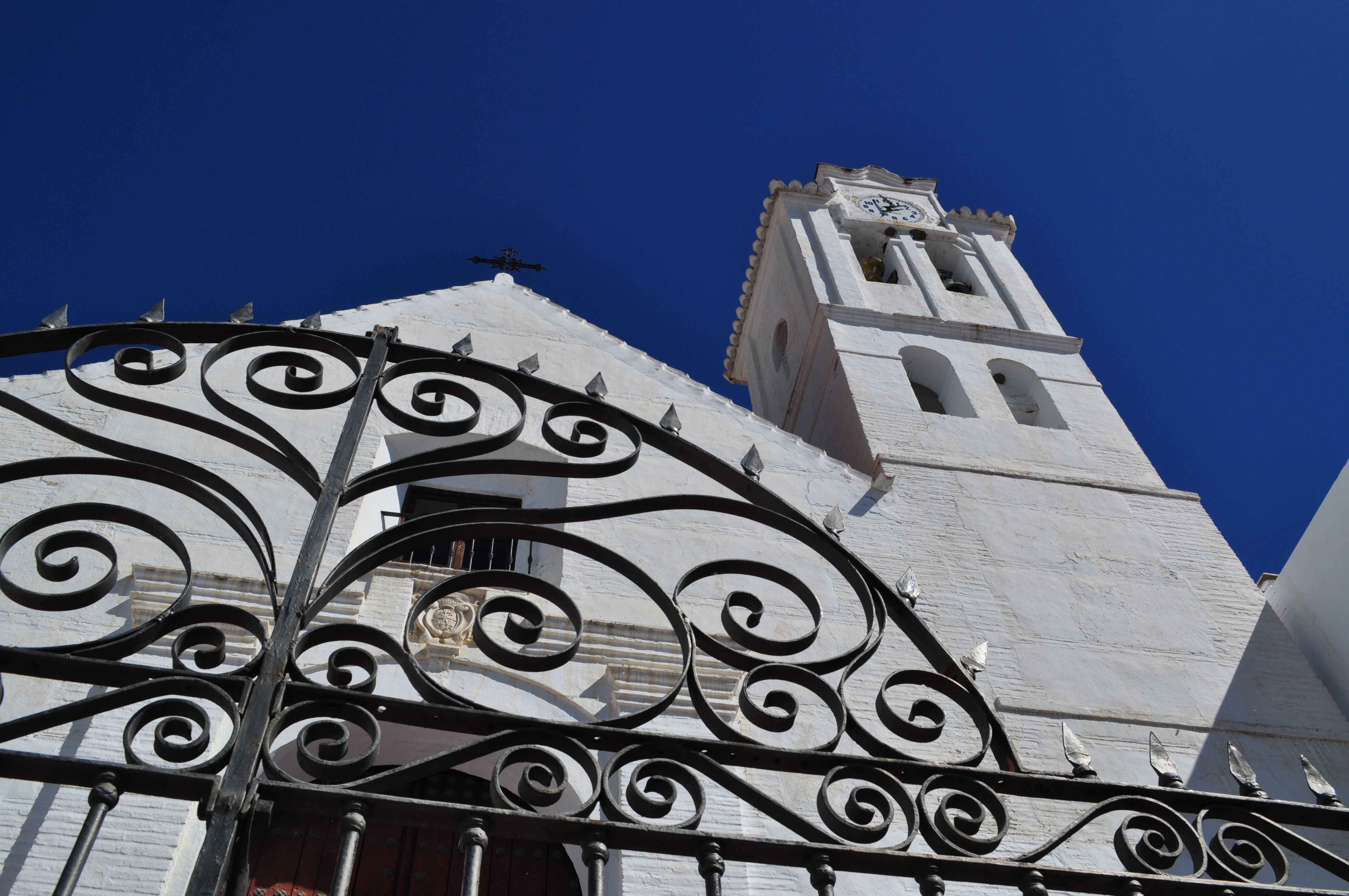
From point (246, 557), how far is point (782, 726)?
4768mm

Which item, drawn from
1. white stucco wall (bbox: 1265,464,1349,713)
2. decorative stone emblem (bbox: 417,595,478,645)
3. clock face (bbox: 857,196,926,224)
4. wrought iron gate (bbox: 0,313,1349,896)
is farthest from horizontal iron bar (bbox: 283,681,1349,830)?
clock face (bbox: 857,196,926,224)

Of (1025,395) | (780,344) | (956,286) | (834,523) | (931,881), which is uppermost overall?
(780,344)

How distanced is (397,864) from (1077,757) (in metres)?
3.63

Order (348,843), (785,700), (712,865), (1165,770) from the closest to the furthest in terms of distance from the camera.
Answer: (348,843)
(712,865)
(785,700)
(1165,770)

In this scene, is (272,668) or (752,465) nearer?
(272,668)

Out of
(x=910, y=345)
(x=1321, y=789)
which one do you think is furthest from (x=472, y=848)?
(x=910, y=345)

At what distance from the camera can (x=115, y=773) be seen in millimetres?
2291

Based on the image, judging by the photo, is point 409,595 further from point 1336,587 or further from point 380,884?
point 1336,587

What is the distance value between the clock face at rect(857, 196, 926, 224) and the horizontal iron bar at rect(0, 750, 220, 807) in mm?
15737

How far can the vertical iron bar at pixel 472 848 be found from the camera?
230cm

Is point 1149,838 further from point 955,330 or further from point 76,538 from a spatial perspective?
point 955,330

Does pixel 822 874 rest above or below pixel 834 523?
below

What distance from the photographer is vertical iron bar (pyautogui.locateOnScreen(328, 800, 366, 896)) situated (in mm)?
2271

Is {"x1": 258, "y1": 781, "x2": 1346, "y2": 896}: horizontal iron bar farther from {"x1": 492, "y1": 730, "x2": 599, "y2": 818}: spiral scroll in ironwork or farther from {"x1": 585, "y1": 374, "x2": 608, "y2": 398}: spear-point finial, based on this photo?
{"x1": 585, "y1": 374, "x2": 608, "y2": 398}: spear-point finial
